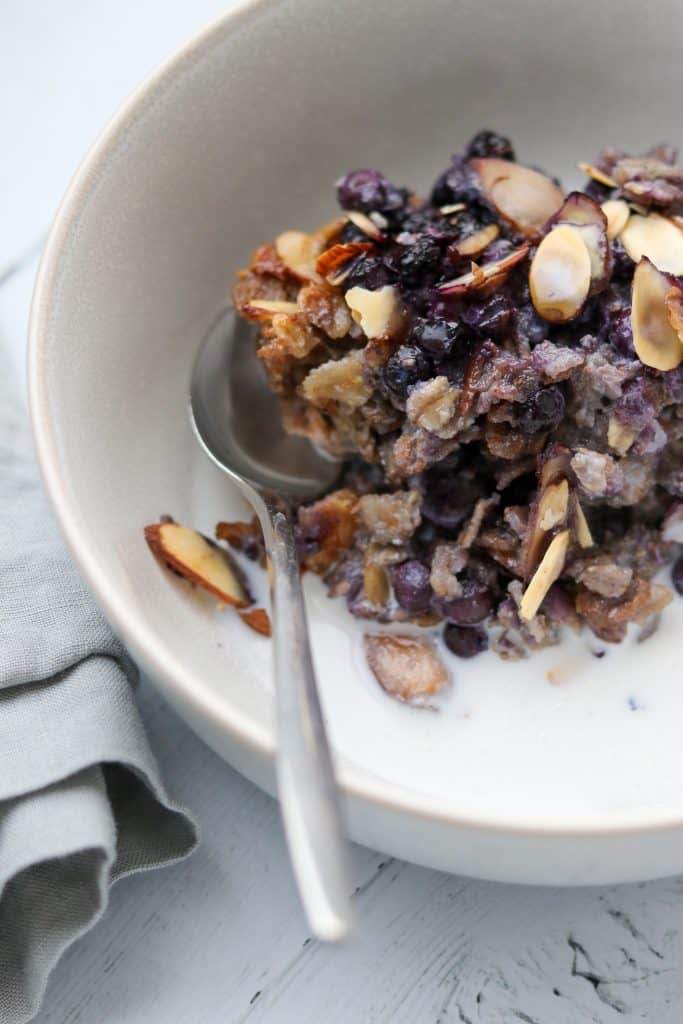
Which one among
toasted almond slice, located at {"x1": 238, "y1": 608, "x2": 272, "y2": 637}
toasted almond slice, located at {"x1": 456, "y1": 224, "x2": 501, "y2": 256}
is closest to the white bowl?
toasted almond slice, located at {"x1": 238, "y1": 608, "x2": 272, "y2": 637}

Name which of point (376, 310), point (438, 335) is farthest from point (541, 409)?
point (376, 310)

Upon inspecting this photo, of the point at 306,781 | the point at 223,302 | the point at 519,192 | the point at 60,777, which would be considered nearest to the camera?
the point at 306,781

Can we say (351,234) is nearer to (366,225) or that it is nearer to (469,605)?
(366,225)

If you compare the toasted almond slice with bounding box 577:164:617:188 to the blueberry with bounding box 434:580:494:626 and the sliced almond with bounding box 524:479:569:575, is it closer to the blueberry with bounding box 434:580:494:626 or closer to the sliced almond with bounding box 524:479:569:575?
the sliced almond with bounding box 524:479:569:575

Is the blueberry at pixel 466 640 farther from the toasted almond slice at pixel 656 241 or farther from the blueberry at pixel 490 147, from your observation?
the blueberry at pixel 490 147

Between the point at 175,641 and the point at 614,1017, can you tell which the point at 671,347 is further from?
the point at 614,1017

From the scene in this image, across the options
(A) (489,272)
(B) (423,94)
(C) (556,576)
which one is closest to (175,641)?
(C) (556,576)
